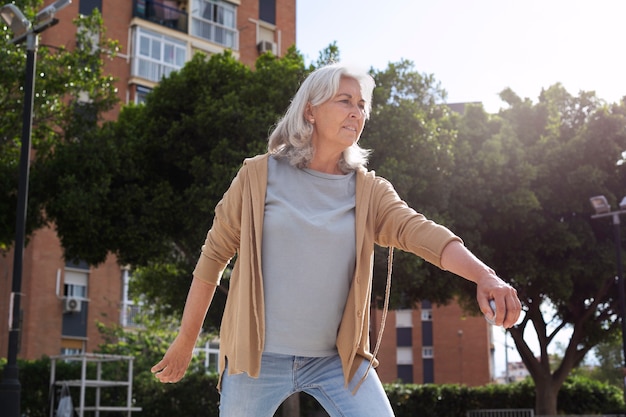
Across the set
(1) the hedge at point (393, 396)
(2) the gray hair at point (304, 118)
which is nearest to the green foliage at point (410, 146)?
(1) the hedge at point (393, 396)

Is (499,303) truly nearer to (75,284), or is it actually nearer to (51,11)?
(51,11)

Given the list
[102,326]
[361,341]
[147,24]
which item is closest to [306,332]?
[361,341]

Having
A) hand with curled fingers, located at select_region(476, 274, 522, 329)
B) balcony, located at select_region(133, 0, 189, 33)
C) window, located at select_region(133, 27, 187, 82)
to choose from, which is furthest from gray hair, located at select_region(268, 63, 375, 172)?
balcony, located at select_region(133, 0, 189, 33)

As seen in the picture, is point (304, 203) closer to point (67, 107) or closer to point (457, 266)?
point (457, 266)

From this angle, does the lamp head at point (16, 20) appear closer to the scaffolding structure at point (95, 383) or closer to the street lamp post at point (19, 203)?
the street lamp post at point (19, 203)

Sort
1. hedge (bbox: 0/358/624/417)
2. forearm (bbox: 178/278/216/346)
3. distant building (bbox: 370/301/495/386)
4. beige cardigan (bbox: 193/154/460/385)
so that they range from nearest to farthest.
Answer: beige cardigan (bbox: 193/154/460/385), forearm (bbox: 178/278/216/346), hedge (bbox: 0/358/624/417), distant building (bbox: 370/301/495/386)

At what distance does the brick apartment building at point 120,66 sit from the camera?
→ 33906 millimetres

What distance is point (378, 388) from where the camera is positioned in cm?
290

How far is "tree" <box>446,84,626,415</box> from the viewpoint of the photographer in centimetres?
2266

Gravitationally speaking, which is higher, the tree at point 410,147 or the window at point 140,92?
the window at point 140,92

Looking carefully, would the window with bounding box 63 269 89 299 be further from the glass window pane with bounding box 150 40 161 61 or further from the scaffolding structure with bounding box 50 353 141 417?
the scaffolding structure with bounding box 50 353 141 417

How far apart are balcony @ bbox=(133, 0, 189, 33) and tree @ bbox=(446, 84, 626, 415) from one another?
17751 mm

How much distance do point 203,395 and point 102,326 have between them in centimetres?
1059

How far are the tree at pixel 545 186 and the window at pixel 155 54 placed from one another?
56.1ft
